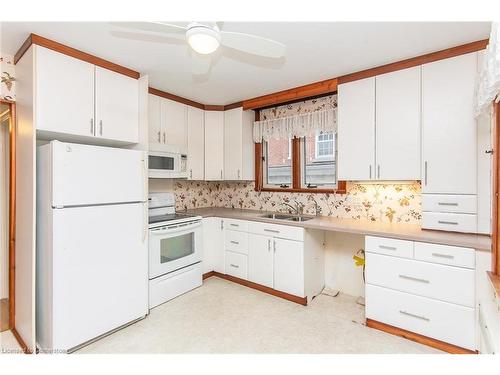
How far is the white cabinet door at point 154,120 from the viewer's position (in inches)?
122

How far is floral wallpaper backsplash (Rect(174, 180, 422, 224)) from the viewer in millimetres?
2705

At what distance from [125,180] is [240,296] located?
173cm

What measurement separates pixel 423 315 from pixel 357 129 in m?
1.69

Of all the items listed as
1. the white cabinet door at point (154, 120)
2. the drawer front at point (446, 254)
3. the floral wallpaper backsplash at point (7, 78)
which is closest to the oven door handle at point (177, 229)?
the white cabinet door at point (154, 120)

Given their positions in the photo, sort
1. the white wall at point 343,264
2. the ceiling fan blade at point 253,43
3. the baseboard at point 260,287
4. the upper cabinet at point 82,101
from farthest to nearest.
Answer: the white wall at point 343,264
the baseboard at point 260,287
the upper cabinet at point 82,101
the ceiling fan blade at point 253,43

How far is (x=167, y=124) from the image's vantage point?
10.8 feet

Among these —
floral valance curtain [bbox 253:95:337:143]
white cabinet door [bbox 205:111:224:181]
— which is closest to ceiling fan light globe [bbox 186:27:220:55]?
floral valance curtain [bbox 253:95:337:143]

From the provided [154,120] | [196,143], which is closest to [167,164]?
[154,120]

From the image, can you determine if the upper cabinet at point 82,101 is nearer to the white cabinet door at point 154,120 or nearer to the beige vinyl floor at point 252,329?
the white cabinet door at point 154,120

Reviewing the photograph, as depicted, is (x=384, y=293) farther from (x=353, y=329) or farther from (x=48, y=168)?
(x=48, y=168)

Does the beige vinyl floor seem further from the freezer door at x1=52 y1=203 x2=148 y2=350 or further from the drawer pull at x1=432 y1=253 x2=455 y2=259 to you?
the drawer pull at x1=432 y1=253 x2=455 y2=259

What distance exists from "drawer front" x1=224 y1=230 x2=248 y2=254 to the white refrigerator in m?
1.20

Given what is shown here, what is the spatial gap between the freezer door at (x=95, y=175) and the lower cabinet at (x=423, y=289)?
2131 millimetres

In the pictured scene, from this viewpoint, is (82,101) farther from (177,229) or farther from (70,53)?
(177,229)
